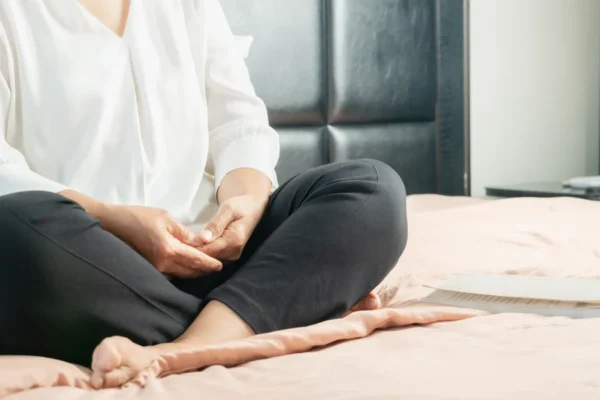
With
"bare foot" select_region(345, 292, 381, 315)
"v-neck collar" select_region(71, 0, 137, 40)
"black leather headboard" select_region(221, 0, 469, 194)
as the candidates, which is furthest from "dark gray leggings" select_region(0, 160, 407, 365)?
"black leather headboard" select_region(221, 0, 469, 194)

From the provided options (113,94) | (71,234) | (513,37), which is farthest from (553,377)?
(513,37)

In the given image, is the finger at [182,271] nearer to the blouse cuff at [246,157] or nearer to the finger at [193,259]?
the finger at [193,259]

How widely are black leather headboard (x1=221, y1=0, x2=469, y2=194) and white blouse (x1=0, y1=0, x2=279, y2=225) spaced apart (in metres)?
0.61

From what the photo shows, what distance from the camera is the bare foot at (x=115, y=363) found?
2.32ft

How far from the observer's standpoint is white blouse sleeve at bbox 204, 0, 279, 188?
1.25 meters

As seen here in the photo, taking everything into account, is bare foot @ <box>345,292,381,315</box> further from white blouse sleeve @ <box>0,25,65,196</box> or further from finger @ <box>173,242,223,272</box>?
white blouse sleeve @ <box>0,25,65,196</box>

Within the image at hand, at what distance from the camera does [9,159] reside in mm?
1020

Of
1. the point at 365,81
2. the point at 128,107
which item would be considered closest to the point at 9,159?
the point at 128,107

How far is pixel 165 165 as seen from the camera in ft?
3.91

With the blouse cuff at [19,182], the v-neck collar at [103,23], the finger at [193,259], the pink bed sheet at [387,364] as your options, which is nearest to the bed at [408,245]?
the pink bed sheet at [387,364]

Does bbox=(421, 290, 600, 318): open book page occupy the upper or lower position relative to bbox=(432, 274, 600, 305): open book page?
lower

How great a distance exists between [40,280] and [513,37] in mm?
2016

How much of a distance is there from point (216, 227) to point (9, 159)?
0.92ft

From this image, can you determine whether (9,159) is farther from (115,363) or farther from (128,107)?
(115,363)
